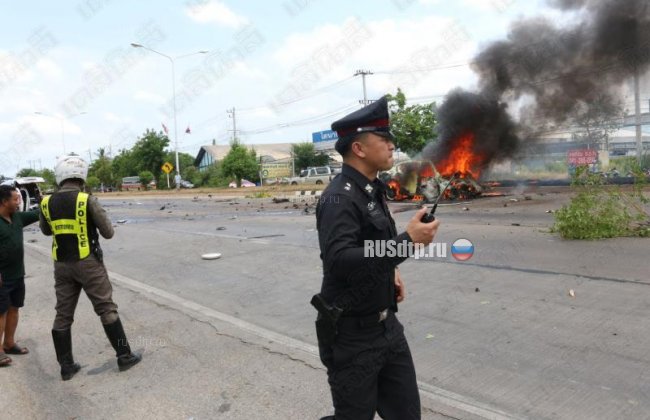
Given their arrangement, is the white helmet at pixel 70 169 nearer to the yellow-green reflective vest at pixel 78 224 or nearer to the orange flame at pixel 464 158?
the yellow-green reflective vest at pixel 78 224

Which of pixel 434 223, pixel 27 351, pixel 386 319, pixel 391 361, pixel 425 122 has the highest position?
pixel 425 122

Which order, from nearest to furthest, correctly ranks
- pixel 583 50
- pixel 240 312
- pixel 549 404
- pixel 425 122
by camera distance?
pixel 549 404, pixel 240 312, pixel 583 50, pixel 425 122

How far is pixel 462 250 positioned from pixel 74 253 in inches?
232

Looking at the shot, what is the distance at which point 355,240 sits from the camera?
2076mm

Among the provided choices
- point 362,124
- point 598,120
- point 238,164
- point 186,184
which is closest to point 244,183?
point 238,164

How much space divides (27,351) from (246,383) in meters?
2.50

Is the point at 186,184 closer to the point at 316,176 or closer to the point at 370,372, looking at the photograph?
the point at 316,176

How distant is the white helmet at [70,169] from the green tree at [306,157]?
52348 millimetres

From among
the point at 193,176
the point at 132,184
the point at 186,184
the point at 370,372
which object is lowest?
the point at 370,372

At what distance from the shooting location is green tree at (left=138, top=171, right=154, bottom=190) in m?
57.1

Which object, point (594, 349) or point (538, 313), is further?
point (538, 313)

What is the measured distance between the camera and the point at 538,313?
16.7ft

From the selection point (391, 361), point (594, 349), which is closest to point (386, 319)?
point (391, 361)

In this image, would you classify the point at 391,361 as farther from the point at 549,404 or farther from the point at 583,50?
the point at 583,50
